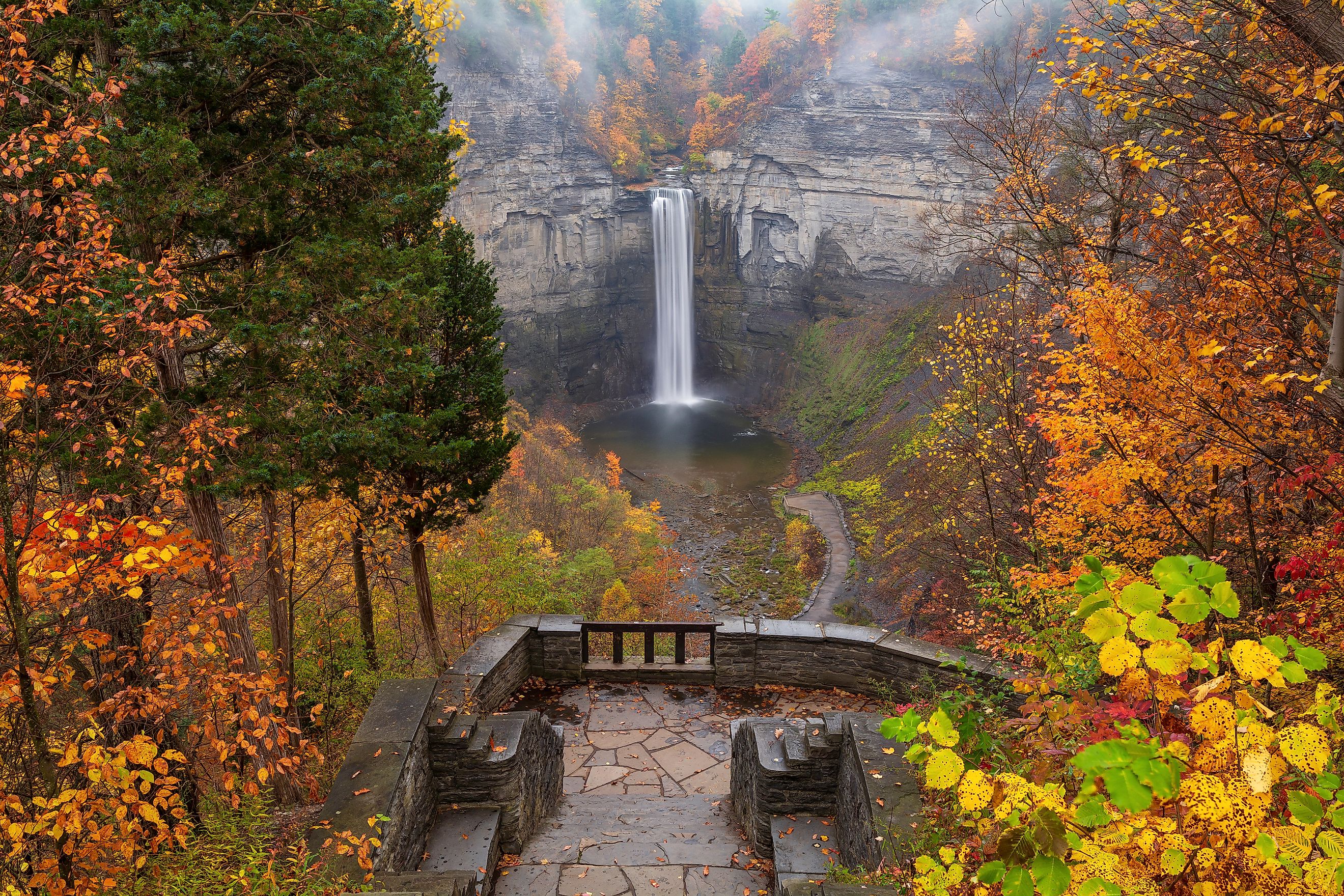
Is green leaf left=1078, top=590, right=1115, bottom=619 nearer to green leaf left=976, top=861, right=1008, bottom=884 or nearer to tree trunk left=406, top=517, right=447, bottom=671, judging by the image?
green leaf left=976, top=861, right=1008, bottom=884

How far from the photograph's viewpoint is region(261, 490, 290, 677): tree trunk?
21.0 ft

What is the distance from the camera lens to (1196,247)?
235 inches

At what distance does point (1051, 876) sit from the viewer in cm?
175

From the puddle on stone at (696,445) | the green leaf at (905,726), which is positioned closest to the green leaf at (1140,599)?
the green leaf at (905,726)

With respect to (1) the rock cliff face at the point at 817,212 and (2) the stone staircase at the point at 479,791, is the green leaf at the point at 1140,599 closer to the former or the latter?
(2) the stone staircase at the point at 479,791

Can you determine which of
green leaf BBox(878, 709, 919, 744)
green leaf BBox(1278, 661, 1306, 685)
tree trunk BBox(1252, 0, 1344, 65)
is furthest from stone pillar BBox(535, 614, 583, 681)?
tree trunk BBox(1252, 0, 1344, 65)

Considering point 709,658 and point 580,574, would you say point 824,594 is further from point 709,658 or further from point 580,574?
point 709,658

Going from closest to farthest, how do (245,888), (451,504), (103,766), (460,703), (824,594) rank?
(103,766) → (245,888) → (460,703) → (451,504) → (824,594)

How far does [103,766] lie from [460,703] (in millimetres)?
→ 3067

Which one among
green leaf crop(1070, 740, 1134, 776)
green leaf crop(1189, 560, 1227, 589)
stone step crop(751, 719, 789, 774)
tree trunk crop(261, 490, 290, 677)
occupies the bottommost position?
stone step crop(751, 719, 789, 774)

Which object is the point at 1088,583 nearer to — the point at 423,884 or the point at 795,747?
the point at 423,884

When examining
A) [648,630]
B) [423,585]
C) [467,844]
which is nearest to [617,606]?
[648,630]

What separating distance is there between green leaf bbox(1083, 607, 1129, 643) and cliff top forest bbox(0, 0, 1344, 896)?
0.01 m

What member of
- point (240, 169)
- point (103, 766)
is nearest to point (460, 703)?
point (103, 766)
